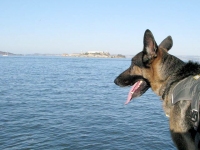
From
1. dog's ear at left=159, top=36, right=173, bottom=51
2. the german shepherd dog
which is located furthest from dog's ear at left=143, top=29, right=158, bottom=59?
dog's ear at left=159, top=36, right=173, bottom=51

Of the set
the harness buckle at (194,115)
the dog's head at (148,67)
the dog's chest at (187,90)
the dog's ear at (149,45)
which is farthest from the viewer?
the dog's head at (148,67)

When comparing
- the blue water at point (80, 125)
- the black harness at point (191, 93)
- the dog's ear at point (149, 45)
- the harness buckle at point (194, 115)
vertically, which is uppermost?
the dog's ear at point (149, 45)

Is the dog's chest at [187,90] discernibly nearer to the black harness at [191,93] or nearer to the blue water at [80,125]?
the black harness at [191,93]

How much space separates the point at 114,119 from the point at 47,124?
15.9 feet

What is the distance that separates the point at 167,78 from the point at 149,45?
824 millimetres

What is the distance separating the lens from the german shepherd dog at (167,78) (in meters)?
4.32

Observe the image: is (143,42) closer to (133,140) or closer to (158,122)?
(133,140)

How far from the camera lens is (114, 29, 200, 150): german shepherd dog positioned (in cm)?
432

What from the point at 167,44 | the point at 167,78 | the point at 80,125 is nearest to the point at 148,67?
the point at 167,78

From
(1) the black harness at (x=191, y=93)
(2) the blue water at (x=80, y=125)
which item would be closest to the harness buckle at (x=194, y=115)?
(1) the black harness at (x=191, y=93)

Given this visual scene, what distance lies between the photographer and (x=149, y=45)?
16.9 feet

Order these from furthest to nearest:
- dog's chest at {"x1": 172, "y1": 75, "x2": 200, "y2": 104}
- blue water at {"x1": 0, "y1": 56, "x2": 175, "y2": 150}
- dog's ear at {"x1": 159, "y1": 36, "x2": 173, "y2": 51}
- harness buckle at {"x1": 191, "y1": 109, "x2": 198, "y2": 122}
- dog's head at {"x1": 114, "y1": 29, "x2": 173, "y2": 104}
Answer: blue water at {"x1": 0, "y1": 56, "x2": 175, "y2": 150} → dog's ear at {"x1": 159, "y1": 36, "x2": 173, "y2": 51} → dog's head at {"x1": 114, "y1": 29, "x2": 173, "y2": 104} → dog's chest at {"x1": 172, "y1": 75, "x2": 200, "y2": 104} → harness buckle at {"x1": 191, "y1": 109, "x2": 198, "y2": 122}

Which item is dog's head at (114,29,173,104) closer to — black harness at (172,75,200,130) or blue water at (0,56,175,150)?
black harness at (172,75,200,130)

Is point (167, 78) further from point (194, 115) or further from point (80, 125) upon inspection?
point (80, 125)
